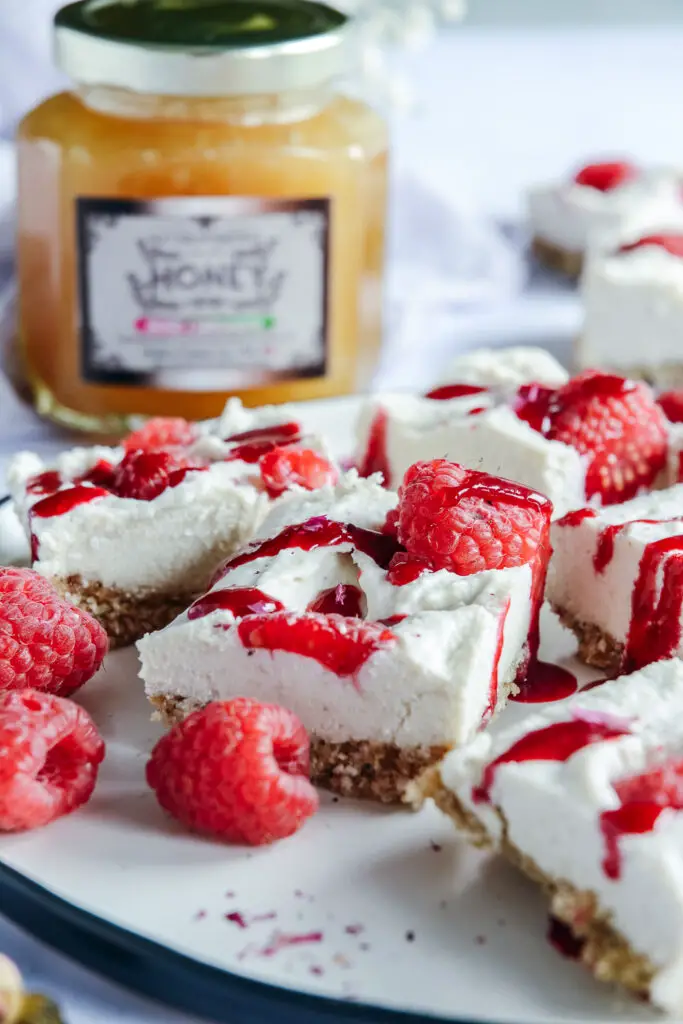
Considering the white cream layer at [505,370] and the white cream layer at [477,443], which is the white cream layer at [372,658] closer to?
the white cream layer at [477,443]

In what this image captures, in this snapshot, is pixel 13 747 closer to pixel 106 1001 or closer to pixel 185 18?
pixel 106 1001

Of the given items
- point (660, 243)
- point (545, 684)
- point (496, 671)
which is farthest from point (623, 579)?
point (660, 243)

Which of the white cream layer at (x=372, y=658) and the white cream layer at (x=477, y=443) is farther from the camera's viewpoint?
the white cream layer at (x=477, y=443)

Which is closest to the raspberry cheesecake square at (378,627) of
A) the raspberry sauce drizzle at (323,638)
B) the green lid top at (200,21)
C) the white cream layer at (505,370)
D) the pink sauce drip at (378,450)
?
the raspberry sauce drizzle at (323,638)

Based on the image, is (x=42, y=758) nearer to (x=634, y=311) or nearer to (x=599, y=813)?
(x=599, y=813)

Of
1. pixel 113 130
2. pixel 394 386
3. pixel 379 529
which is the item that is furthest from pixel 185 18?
pixel 379 529

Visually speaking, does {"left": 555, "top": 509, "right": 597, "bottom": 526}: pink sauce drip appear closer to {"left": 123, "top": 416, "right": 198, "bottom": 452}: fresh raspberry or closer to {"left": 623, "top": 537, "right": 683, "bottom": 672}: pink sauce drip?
{"left": 623, "top": 537, "right": 683, "bottom": 672}: pink sauce drip
